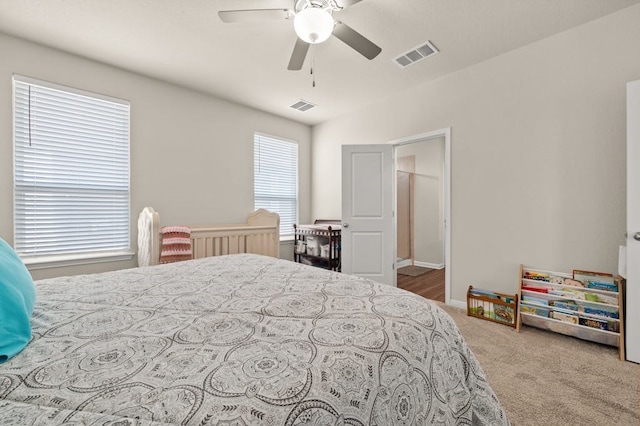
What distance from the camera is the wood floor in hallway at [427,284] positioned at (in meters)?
3.38

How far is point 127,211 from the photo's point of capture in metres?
2.84

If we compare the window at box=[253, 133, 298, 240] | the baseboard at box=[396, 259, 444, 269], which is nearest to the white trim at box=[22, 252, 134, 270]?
the window at box=[253, 133, 298, 240]

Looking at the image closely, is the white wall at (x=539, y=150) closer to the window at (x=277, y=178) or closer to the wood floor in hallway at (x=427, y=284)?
the wood floor in hallway at (x=427, y=284)

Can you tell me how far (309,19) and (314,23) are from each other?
0.03 m

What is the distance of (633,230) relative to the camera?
71.0 inches

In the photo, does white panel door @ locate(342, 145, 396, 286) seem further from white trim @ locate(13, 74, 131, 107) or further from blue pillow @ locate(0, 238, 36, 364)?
blue pillow @ locate(0, 238, 36, 364)

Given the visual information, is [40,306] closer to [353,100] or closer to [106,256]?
[106,256]

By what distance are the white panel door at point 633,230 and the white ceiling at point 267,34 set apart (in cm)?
89

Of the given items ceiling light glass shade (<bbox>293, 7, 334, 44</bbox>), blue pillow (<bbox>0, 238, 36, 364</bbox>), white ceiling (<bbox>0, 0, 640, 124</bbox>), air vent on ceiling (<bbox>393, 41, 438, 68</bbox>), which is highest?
air vent on ceiling (<bbox>393, 41, 438, 68</bbox>)

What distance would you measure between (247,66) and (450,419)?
3136 mm

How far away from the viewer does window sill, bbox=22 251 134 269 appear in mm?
2318

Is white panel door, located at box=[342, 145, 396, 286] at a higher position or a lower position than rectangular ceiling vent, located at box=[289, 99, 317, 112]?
lower

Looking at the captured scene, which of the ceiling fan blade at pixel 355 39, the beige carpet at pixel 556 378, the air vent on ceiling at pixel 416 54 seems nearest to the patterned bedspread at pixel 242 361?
the beige carpet at pixel 556 378

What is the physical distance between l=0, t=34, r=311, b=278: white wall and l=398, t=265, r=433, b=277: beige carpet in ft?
9.44
